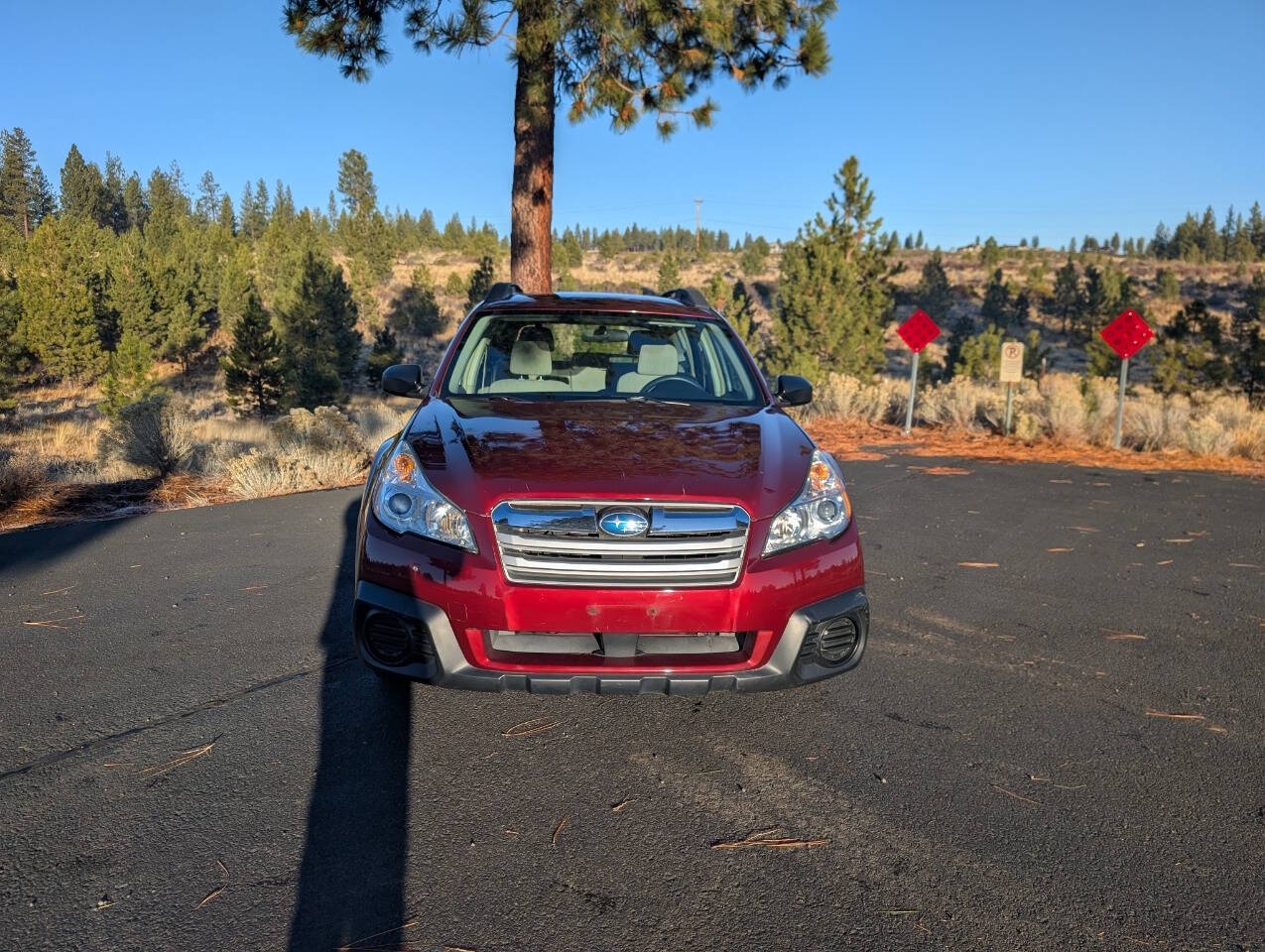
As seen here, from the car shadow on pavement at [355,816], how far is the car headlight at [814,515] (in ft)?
4.90

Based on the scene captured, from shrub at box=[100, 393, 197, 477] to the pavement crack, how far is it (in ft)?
24.3

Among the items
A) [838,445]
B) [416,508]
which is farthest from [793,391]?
[838,445]

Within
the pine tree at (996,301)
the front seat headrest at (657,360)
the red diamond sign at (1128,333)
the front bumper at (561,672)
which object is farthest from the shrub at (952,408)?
the pine tree at (996,301)

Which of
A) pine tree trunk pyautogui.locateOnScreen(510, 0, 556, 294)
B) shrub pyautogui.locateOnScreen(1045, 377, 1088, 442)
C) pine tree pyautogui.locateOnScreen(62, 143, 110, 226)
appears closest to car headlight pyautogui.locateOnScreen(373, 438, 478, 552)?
pine tree trunk pyautogui.locateOnScreen(510, 0, 556, 294)

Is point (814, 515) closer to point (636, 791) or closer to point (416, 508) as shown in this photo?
point (636, 791)

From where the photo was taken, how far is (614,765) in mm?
2994

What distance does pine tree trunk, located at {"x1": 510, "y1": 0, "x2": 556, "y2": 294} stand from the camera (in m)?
10.2

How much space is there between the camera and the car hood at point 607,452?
9.59 feet

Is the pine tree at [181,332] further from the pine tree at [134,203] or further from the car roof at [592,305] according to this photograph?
the pine tree at [134,203]

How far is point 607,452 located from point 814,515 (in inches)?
31.1

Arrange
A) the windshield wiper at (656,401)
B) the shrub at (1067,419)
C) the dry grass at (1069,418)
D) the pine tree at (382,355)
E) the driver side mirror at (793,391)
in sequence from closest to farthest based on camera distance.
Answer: the windshield wiper at (656,401) < the driver side mirror at (793,391) < the dry grass at (1069,418) < the shrub at (1067,419) < the pine tree at (382,355)

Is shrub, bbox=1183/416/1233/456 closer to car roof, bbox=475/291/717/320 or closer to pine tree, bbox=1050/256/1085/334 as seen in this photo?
car roof, bbox=475/291/717/320

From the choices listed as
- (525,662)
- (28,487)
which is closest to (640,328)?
(525,662)

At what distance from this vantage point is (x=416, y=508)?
300cm
